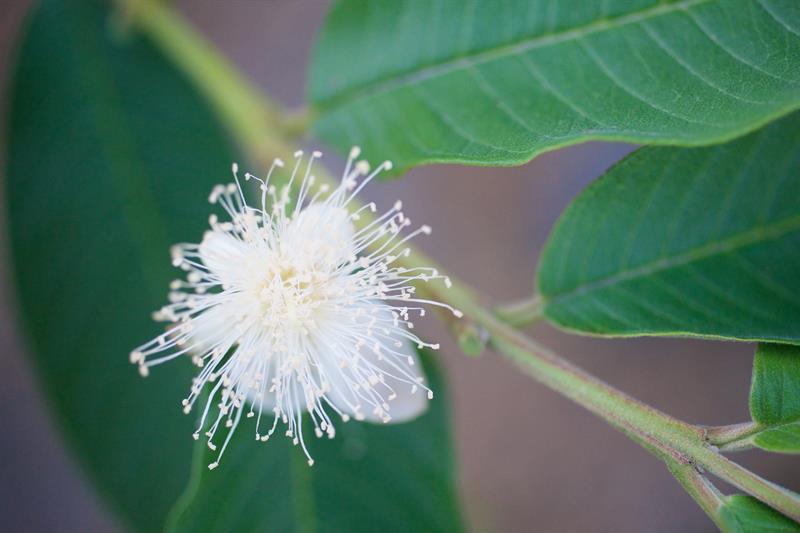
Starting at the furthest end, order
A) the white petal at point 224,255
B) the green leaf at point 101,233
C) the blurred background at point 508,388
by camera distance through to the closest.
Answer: the blurred background at point 508,388 → the green leaf at point 101,233 → the white petal at point 224,255

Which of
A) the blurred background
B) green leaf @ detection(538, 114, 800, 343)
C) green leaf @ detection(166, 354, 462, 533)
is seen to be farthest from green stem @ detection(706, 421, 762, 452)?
the blurred background

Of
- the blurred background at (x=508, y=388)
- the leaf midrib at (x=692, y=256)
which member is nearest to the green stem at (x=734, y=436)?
the leaf midrib at (x=692, y=256)

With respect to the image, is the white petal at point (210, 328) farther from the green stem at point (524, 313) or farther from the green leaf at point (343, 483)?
the green stem at point (524, 313)

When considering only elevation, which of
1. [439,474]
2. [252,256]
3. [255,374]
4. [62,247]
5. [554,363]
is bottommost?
[439,474]

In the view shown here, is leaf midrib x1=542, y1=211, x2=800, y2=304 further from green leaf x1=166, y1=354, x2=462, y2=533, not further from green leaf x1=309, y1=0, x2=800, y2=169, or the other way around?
green leaf x1=166, y1=354, x2=462, y2=533

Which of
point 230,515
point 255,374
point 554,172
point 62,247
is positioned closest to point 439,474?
point 230,515

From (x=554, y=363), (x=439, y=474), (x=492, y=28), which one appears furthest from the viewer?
(x=439, y=474)

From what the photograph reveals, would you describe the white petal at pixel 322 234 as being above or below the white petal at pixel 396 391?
above

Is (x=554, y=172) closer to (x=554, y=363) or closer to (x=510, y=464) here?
(x=510, y=464)

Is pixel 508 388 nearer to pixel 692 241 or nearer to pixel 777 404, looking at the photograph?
pixel 692 241
